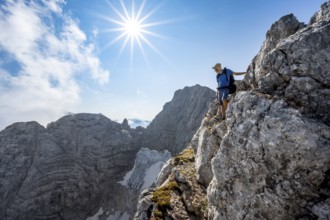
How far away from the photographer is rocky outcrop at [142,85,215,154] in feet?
411

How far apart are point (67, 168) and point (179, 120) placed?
6404 centimetres

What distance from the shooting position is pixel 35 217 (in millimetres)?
90812

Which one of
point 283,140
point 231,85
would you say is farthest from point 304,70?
point 231,85

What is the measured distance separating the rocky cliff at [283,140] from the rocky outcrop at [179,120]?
109055mm

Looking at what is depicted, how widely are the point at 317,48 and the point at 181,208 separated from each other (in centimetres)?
1332

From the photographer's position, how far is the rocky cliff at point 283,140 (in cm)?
976

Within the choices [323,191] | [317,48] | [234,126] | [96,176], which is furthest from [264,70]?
[96,176]

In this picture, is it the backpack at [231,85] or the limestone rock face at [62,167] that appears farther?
the limestone rock face at [62,167]

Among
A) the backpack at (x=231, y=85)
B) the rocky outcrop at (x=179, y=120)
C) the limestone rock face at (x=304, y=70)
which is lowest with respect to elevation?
the limestone rock face at (x=304, y=70)

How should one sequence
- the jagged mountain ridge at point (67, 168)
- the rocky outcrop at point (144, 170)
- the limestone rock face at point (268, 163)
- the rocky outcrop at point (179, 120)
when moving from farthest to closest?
the rocky outcrop at point (179, 120) < the rocky outcrop at point (144, 170) < the jagged mountain ridge at point (67, 168) < the limestone rock face at point (268, 163)

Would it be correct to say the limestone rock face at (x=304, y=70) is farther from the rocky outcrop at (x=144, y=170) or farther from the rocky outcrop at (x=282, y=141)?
the rocky outcrop at (x=144, y=170)

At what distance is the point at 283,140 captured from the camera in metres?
10.6

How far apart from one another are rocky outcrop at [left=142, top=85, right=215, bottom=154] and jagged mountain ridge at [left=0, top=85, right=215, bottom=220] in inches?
59.0

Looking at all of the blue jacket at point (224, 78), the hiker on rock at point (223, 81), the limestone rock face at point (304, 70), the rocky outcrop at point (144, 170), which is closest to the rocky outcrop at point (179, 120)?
the rocky outcrop at point (144, 170)
